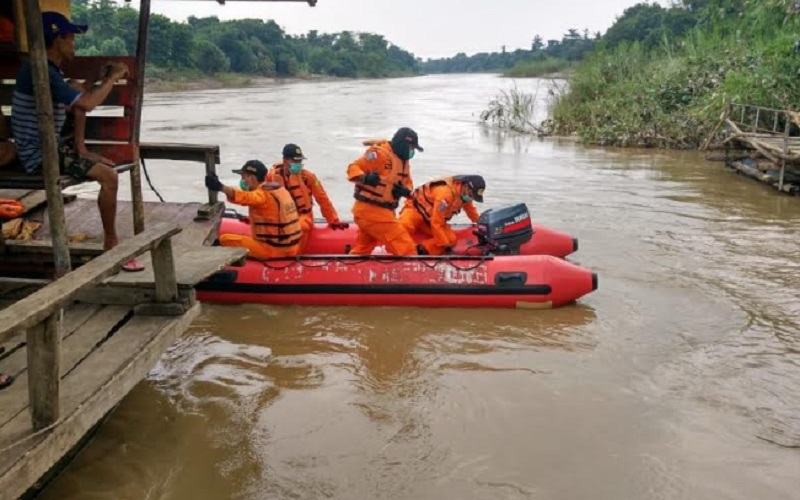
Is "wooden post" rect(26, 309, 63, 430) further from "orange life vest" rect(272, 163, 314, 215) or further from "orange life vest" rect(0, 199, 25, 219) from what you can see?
"orange life vest" rect(272, 163, 314, 215)

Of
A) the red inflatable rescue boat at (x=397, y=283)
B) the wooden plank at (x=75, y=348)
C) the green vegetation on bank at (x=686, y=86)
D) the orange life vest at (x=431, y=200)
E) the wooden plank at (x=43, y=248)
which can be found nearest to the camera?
the wooden plank at (x=75, y=348)

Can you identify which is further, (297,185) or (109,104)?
(297,185)

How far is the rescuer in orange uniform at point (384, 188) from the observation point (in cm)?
678

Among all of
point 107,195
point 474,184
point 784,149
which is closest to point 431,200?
point 474,184

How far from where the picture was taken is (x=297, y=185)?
7176 mm

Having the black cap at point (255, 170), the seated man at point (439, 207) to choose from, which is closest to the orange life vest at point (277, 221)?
the black cap at point (255, 170)

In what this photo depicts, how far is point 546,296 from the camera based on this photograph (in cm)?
664

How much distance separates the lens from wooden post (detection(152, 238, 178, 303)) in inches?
147

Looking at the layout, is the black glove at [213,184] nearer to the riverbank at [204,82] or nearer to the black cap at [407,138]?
the black cap at [407,138]

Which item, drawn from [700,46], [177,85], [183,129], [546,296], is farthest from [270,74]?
[546,296]

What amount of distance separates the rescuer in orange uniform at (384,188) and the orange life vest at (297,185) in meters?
0.56

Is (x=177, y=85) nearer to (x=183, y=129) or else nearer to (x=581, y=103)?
(x=183, y=129)

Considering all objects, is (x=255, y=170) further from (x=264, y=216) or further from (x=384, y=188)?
(x=384, y=188)

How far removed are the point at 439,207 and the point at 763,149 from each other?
7786 mm
